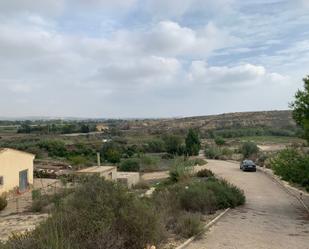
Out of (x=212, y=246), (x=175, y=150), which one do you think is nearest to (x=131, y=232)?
(x=212, y=246)

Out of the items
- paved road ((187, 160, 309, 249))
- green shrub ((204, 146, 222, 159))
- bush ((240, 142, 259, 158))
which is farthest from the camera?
green shrub ((204, 146, 222, 159))

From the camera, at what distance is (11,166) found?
1335 inches

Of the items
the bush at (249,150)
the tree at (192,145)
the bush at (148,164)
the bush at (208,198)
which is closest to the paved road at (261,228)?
the bush at (208,198)

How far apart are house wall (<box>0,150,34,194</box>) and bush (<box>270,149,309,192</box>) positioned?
20.8m

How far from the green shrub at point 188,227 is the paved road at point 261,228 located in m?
0.33

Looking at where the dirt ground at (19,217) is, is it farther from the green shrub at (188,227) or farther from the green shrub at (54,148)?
the green shrub at (54,148)

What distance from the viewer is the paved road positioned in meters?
11.8

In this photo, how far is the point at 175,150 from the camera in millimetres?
74062

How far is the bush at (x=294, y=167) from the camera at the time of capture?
18.6 m

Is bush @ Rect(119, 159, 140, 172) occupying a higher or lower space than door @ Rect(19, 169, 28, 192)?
lower

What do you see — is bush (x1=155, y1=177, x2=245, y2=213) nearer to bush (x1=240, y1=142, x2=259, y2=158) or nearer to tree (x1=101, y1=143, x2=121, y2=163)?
bush (x1=240, y1=142, x2=259, y2=158)

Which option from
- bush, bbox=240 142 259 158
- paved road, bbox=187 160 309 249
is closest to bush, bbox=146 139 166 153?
bush, bbox=240 142 259 158

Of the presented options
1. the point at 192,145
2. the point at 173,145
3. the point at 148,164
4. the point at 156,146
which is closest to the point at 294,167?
the point at 148,164

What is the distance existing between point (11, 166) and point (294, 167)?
903 inches
